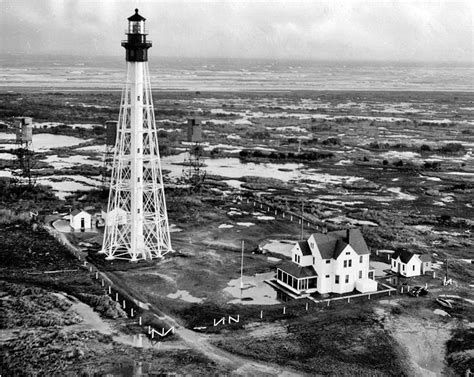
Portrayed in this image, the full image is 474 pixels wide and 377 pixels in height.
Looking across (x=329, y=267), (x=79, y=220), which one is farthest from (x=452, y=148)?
(x=79, y=220)

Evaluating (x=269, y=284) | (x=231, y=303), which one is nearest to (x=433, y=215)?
(x=269, y=284)

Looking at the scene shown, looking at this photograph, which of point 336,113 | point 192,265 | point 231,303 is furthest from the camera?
point 336,113

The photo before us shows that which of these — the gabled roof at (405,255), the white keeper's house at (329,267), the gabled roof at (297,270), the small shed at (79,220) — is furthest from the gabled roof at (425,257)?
the small shed at (79,220)

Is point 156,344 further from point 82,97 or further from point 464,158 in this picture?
point 82,97

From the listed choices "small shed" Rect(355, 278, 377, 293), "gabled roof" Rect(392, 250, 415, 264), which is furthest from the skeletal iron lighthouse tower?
"gabled roof" Rect(392, 250, 415, 264)

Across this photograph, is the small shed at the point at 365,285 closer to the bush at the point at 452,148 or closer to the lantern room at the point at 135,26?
the lantern room at the point at 135,26

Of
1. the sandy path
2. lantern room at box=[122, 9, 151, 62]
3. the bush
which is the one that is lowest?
the sandy path

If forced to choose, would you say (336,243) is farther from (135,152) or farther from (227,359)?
(135,152)

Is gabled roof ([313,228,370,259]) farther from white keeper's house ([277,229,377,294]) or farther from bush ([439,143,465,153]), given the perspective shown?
bush ([439,143,465,153])
